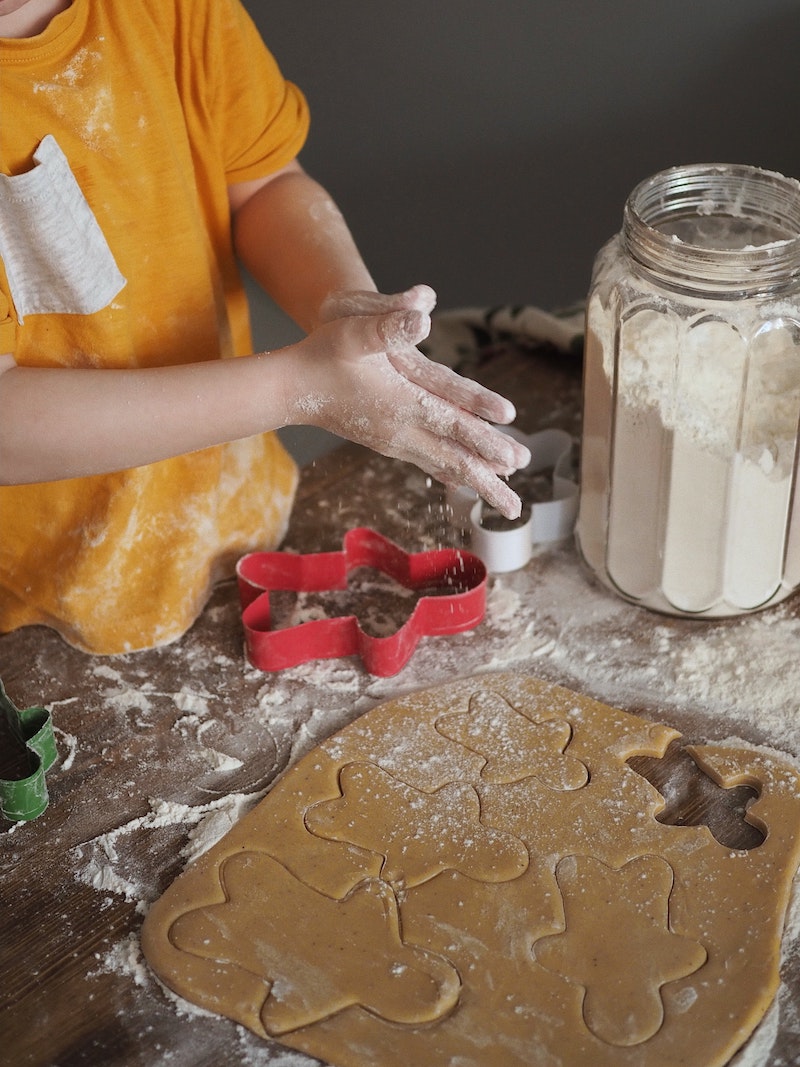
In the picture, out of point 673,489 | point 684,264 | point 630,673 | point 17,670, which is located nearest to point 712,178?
point 684,264

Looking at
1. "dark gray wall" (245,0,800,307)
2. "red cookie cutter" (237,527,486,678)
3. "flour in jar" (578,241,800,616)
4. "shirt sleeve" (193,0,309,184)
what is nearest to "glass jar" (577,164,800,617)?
"flour in jar" (578,241,800,616)

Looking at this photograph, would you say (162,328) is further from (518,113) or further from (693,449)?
(518,113)

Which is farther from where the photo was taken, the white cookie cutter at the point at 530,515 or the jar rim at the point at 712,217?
the white cookie cutter at the point at 530,515

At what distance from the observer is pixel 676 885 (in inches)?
28.6

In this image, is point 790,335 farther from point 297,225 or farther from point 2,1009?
point 2,1009

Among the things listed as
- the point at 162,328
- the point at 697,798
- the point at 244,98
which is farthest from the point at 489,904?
the point at 244,98

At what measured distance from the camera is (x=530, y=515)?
41.4 inches

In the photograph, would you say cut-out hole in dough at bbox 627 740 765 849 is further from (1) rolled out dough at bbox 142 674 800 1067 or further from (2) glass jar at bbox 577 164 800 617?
(2) glass jar at bbox 577 164 800 617

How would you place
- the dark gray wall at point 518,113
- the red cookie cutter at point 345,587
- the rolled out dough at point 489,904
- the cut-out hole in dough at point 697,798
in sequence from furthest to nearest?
the dark gray wall at point 518,113
the red cookie cutter at point 345,587
the cut-out hole in dough at point 697,798
the rolled out dough at point 489,904

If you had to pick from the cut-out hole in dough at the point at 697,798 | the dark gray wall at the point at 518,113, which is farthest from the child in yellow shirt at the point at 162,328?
the dark gray wall at the point at 518,113

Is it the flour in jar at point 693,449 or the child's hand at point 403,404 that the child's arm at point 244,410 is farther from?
the flour in jar at point 693,449

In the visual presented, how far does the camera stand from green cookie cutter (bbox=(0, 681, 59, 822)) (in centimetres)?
80

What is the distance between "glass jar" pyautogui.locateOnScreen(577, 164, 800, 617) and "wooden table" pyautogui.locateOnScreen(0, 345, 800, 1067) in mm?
54

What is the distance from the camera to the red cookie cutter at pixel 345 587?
924 mm
